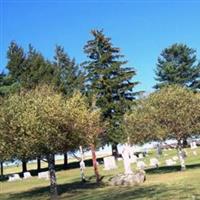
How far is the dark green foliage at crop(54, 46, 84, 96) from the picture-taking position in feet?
229

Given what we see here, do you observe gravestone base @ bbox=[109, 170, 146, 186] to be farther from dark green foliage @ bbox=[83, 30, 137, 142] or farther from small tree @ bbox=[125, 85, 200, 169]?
dark green foliage @ bbox=[83, 30, 137, 142]

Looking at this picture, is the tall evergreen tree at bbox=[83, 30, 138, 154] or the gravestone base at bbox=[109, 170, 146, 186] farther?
the tall evergreen tree at bbox=[83, 30, 138, 154]

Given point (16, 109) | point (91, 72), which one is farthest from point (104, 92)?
point (16, 109)

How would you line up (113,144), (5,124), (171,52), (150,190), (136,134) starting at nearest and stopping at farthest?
(150,190) < (5,124) < (136,134) < (113,144) < (171,52)

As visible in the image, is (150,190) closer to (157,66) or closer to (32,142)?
(32,142)

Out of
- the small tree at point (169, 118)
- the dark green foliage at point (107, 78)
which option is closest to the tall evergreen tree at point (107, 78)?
the dark green foliage at point (107, 78)

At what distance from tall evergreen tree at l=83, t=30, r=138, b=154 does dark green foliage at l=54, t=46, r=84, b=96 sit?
2.01 m

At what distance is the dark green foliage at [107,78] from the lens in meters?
68.6

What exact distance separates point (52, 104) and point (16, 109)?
2.24 meters

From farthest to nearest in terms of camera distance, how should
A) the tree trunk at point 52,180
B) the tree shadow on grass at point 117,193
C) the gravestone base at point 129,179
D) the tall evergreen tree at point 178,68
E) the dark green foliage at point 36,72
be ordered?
1. the tall evergreen tree at point 178,68
2. the dark green foliage at point 36,72
3. the gravestone base at point 129,179
4. the tree trunk at point 52,180
5. the tree shadow on grass at point 117,193

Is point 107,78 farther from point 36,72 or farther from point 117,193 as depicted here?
point 117,193

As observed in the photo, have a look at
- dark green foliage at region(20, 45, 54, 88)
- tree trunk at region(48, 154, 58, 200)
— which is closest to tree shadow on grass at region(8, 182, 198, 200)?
tree trunk at region(48, 154, 58, 200)

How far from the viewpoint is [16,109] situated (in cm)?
3012

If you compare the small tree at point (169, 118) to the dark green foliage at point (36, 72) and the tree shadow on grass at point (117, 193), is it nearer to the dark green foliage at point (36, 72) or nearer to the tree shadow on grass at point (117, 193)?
the tree shadow on grass at point (117, 193)
